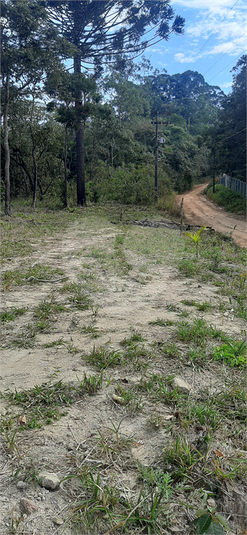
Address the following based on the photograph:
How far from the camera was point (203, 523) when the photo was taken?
1274mm

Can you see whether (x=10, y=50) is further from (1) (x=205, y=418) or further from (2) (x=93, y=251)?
(1) (x=205, y=418)

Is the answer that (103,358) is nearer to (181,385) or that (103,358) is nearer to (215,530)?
(181,385)

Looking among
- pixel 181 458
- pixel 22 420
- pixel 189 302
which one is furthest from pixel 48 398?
pixel 189 302

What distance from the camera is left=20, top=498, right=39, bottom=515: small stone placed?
53.1 inches

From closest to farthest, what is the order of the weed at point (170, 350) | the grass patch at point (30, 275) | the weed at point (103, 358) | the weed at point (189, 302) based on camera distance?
the weed at point (103, 358) → the weed at point (170, 350) → the weed at point (189, 302) → the grass patch at point (30, 275)

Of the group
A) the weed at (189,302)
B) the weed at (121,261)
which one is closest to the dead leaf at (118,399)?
the weed at (189,302)

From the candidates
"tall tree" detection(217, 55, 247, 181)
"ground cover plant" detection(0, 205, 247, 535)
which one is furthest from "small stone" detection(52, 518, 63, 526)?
"tall tree" detection(217, 55, 247, 181)

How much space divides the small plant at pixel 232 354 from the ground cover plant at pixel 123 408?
0.03 ft

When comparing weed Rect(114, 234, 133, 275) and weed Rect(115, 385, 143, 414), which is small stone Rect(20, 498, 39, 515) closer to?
weed Rect(115, 385, 143, 414)

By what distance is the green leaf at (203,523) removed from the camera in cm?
126

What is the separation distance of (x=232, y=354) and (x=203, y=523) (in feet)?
4.43

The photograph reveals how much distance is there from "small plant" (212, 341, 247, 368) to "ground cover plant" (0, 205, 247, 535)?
10mm

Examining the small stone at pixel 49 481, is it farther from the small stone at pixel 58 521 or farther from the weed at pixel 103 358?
the weed at pixel 103 358

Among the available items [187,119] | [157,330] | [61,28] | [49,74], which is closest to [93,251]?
[157,330]
